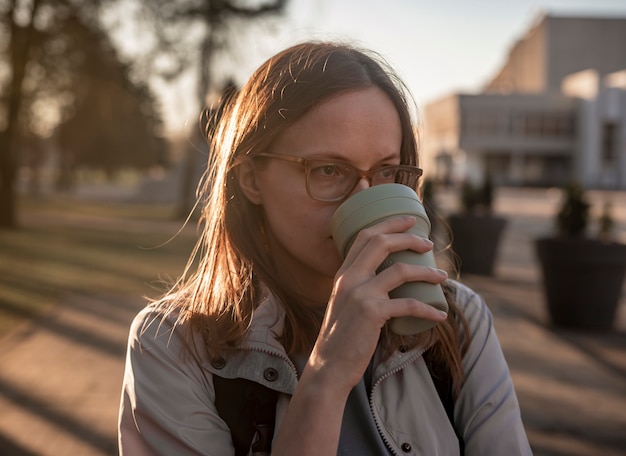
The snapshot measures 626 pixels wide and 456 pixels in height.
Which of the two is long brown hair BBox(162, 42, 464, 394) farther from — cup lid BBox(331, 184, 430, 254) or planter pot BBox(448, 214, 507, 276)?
planter pot BBox(448, 214, 507, 276)

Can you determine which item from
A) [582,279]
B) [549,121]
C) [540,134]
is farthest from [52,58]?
[549,121]

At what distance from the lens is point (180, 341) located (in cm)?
167

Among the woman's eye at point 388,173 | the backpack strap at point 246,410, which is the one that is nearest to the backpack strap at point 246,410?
the backpack strap at point 246,410

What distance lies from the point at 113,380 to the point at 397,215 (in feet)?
14.7

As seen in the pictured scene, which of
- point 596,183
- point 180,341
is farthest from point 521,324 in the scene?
point 596,183

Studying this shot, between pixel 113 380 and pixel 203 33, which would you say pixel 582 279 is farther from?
pixel 203 33

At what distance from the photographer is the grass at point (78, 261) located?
9.34 m

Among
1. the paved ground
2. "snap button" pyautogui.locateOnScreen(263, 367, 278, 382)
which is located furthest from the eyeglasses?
the paved ground

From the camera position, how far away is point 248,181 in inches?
74.4

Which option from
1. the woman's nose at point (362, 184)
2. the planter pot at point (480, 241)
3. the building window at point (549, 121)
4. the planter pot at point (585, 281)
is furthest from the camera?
the building window at point (549, 121)

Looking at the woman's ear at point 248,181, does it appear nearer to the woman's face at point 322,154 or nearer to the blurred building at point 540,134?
the woman's face at point 322,154

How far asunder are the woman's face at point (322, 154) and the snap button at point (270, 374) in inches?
10.4

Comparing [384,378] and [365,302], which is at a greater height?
[365,302]

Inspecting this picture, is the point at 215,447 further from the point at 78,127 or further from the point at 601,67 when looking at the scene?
the point at 601,67
